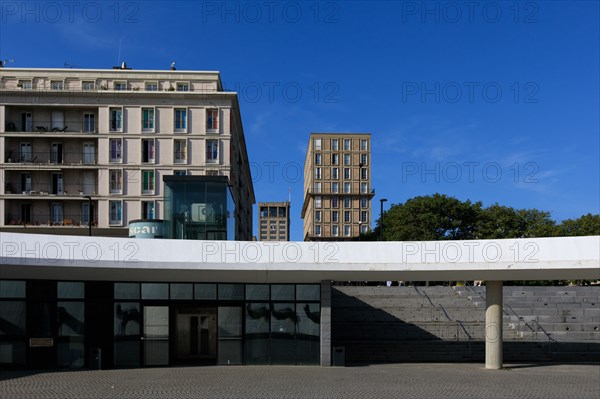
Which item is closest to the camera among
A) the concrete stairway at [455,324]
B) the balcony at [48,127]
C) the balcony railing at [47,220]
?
the concrete stairway at [455,324]

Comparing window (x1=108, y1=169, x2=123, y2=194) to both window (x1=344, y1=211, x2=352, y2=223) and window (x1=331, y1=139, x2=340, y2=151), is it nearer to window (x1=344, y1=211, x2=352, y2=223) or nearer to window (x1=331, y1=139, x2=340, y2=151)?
window (x1=344, y1=211, x2=352, y2=223)

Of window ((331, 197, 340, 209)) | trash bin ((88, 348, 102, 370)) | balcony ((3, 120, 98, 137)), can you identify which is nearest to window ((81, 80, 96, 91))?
balcony ((3, 120, 98, 137))

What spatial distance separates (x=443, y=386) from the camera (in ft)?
55.5

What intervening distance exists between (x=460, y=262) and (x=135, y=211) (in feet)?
133

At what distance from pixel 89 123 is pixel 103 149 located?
2.91 m

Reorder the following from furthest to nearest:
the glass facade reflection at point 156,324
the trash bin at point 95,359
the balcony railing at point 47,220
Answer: the balcony railing at point 47,220
the trash bin at point 95,359
the glass facade reflection at point 156,324

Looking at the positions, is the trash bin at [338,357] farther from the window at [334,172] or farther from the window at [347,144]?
the window at [347,144]

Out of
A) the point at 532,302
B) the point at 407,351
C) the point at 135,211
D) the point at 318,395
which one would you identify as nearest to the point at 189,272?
the point at 318,395

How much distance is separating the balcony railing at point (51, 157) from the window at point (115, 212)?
4.21m

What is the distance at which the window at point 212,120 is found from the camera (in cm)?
5603

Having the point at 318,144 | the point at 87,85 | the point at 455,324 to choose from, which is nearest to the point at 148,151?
the point at 87,85

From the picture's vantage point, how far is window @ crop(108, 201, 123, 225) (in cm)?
5478

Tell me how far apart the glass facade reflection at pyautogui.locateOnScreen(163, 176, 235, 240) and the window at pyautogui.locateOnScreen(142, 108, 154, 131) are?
29422mm

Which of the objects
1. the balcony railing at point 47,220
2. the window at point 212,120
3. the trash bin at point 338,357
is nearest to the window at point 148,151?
the window at point 212,120
